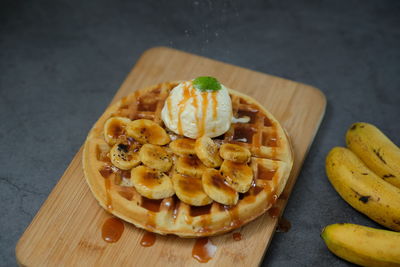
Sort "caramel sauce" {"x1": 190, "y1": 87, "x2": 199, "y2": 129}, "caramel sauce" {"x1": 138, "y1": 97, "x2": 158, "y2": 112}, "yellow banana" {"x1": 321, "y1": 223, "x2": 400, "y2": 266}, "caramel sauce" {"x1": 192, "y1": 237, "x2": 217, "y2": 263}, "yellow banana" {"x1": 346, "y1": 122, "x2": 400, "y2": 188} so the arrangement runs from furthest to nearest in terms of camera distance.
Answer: "caramel sauce" {"x1": 138, "y1": 97, "x2": 158, "y2": 112} → "yellow banana" {"x1": 346, "y1": 122, "x2": 400, "y2": 188} → "caramel sauce" {"x1": 190, "y1": 87, "x2": 199, "y2": 129} → "caramel sauce" {"x1": 192, "y1": 237, "x2": 217, "y2": 263} → "yellow banana" {"x1": 321, "y1": 223, "x2": 400, "y2": 266}

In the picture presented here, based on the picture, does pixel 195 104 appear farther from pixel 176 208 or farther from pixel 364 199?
pixel 364 199

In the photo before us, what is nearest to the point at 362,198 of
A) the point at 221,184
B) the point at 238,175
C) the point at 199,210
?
the point at 238,175

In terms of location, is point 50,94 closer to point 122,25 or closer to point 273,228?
point 122,25

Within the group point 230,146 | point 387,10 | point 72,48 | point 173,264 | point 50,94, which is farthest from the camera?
point 387,10

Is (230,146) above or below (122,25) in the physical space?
above

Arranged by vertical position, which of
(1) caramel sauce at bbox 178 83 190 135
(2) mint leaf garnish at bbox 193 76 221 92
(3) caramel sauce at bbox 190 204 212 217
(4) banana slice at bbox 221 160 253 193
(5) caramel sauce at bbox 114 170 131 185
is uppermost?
(2) mint leaf garnish at bbox 193 76 221 92

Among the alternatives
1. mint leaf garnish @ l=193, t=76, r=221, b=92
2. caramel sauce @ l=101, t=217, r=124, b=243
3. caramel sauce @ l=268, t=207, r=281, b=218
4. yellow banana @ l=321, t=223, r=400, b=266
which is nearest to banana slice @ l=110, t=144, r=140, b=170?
caramel sauce @ l=101, t=217, r=124, b=243

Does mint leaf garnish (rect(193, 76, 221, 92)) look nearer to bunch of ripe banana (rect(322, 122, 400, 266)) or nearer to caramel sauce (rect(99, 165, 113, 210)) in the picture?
caramel sauce (rect(99, 165, 113, 210))

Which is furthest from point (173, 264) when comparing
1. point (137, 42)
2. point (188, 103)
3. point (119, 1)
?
point (119, 1)
